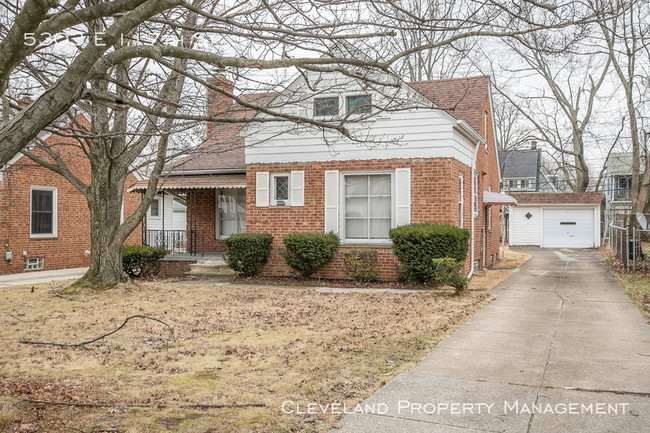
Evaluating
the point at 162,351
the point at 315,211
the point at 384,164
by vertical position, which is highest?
the point at 384,164

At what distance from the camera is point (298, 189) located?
14.3 metres

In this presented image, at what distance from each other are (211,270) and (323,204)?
3.84 m

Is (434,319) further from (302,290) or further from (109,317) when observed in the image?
(109,317)

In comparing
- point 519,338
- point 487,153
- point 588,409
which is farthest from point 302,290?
point 487,153

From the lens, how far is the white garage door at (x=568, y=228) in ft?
101

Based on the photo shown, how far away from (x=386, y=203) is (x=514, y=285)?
363cm

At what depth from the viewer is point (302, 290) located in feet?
39.9

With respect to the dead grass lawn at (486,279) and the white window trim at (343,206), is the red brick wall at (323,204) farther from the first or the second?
the dead grass lawn at (486,279)

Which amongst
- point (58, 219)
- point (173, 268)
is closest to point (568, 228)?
point (173, 268)

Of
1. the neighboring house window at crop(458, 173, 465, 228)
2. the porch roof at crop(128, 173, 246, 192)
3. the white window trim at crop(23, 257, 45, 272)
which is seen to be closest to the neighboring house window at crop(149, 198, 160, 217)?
the white window trim at crop(23, 257, 45, 272)

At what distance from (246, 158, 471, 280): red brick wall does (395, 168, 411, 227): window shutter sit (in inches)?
4.1

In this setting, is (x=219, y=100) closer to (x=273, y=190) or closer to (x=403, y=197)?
(x=273, y=190)

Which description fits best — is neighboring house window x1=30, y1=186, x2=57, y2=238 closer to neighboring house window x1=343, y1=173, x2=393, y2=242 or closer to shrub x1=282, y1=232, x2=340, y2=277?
shrub x1=282, y1=232, x2=340, y2=277

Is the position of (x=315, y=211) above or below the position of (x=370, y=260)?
above
